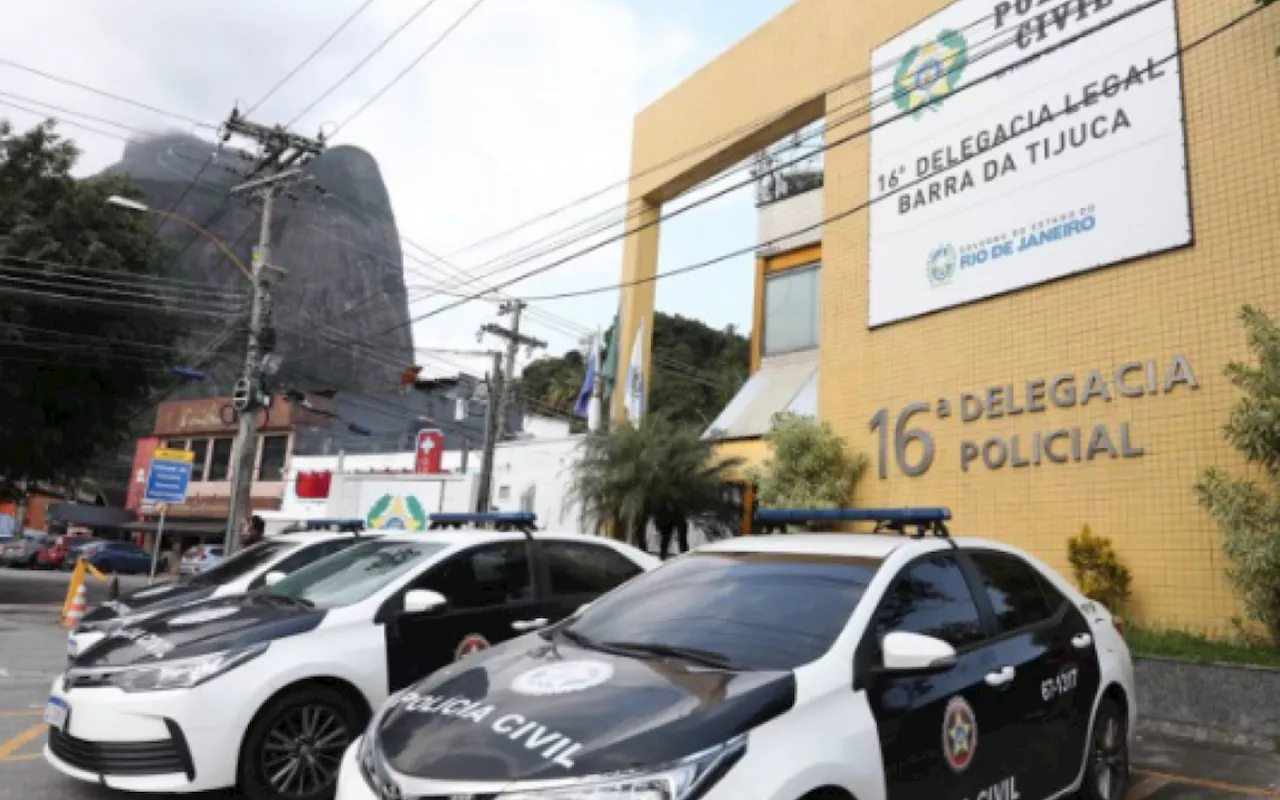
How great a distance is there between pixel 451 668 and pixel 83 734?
6.88ft

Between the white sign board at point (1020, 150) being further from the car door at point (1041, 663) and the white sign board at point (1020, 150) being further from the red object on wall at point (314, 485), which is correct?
the red object on wall at point (314, 485)

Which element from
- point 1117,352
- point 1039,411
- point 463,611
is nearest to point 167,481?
point 463,611

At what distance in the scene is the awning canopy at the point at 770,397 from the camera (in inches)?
625

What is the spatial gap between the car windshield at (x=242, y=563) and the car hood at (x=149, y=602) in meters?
0.20

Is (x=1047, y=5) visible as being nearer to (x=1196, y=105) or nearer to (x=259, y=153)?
(x=1196, y=105)

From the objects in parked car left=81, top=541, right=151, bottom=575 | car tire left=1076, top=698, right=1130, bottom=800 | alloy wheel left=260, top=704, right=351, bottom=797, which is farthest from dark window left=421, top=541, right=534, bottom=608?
parked car left=81, top=541, right=151, bottom=575

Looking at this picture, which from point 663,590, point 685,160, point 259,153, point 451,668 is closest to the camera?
point 451,668

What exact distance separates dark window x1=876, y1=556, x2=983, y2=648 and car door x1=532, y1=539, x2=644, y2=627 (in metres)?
2.47

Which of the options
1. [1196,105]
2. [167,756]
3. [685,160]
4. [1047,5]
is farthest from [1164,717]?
[685,160]

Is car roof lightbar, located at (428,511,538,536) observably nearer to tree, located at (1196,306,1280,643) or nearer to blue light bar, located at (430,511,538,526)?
blue light bar, located at (430,511,538,526)

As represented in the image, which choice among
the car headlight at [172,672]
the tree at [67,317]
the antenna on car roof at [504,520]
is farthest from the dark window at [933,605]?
the tree at [67,317]

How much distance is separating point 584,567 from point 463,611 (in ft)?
3.29

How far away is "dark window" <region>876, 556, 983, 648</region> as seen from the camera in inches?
143

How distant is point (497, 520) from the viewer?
6516 millimetres
